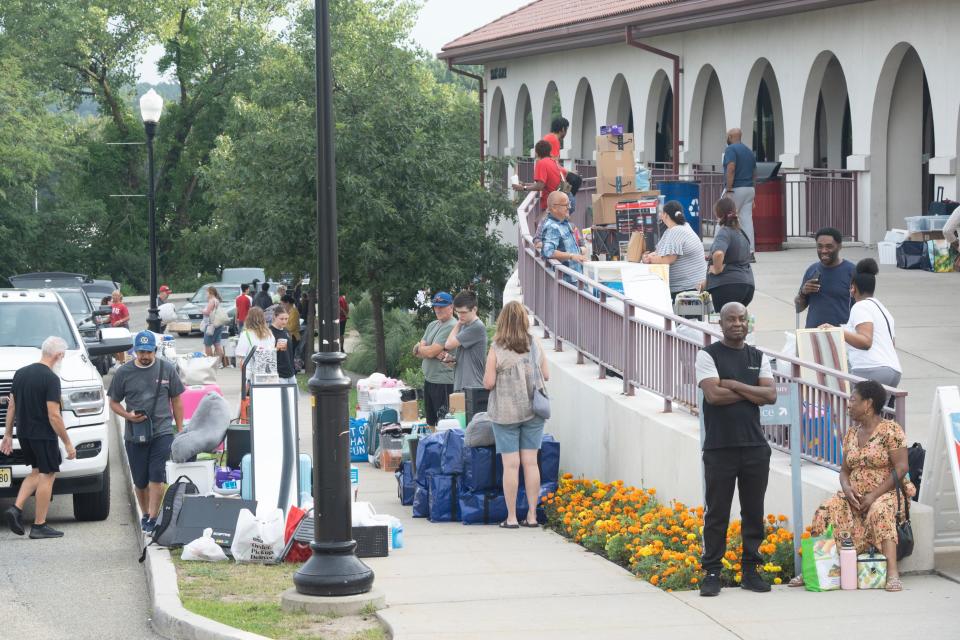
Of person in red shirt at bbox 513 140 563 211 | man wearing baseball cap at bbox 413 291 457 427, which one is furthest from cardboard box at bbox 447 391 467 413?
person in red shirt at bbox 513 140 563 211

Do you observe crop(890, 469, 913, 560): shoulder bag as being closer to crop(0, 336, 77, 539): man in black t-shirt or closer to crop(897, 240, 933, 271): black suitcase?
crop(0, 336, 77, 539): man in black t-shirt

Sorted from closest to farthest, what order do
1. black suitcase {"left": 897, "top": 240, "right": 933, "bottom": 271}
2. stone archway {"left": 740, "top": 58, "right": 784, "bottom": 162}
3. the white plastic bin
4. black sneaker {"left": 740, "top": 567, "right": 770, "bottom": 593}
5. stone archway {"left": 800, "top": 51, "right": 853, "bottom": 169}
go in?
1. black sneaker {"left": 740, "top": 567, "right": 770, "bottom": 593}
2. the white plastic bin
3. black suitcase {"left": 897, "top": 240, "right": 933, "bottom": 271}
4. stone archway {"left": 800, "top": 51, "right": 853, "bottom": 169}
5. stone archway {"left": 740, "top": 58, "right": 784, "bottom": 162}

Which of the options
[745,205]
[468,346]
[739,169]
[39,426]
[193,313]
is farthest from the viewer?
[193,313]

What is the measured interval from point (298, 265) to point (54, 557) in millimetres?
17682

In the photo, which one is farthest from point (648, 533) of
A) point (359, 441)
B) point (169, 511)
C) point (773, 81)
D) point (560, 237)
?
point (773, 81)

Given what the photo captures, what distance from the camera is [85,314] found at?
86.0 feet

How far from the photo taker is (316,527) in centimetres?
848

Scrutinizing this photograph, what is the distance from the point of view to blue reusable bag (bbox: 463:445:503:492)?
11789 mm

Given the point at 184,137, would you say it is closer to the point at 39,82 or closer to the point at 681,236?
the point at 39,82

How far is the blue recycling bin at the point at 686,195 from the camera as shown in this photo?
19641 mm

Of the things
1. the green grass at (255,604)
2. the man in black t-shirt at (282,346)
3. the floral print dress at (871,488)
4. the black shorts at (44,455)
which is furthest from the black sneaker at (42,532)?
the floral print dress at (871,488)

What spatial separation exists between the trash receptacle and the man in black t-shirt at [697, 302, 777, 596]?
517 inches

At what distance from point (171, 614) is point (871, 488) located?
418 centimetres

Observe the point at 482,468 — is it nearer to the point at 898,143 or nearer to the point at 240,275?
the point at 898,143
